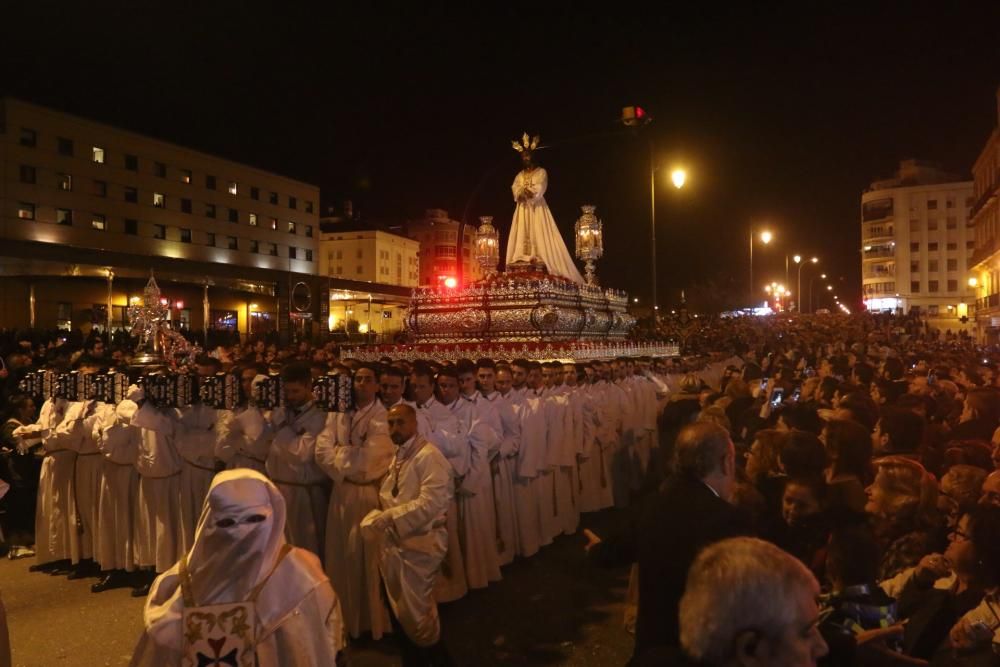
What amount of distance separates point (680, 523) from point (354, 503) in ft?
10.7

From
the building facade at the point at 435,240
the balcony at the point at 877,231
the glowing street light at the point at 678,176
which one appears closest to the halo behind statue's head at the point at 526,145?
the glowing street light at the point at 678,176

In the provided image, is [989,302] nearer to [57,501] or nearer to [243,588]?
[57,501]

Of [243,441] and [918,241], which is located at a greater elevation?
[918,241]

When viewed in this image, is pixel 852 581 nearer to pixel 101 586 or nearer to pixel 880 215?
pixel 101 586

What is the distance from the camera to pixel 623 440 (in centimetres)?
1053

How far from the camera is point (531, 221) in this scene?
1611 cm

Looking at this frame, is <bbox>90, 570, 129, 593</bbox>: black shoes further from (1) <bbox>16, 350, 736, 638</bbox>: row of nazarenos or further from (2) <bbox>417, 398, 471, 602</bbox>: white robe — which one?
(2) <bbox>417, 398, 471, 602</bbox>: white robe

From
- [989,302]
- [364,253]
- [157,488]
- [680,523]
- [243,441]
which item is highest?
[364,253]

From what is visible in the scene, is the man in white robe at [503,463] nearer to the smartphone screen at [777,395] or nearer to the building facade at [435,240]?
the smartphone screen at [777,395]

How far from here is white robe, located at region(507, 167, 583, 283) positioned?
16.0 meters

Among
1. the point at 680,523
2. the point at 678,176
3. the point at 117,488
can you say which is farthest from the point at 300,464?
the point at 678,176

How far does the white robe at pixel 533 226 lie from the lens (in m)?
16.0

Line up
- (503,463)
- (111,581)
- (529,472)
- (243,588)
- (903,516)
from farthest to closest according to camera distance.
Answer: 1. (529,472)
2. (503,463)
3. (111,581)
4. (903,516)
5. (243,588)

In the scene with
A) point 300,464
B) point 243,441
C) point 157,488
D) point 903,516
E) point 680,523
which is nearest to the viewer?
point 680,523
